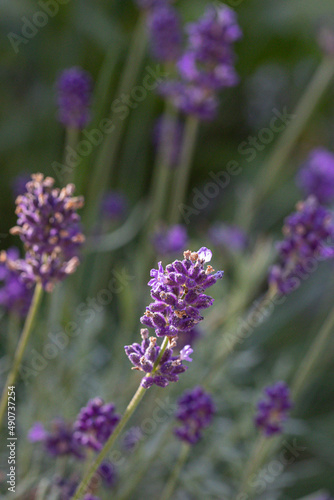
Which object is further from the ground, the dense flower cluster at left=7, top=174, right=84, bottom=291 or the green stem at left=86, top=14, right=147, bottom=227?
the green stem at left=86, top=14, right=147, bottom=227

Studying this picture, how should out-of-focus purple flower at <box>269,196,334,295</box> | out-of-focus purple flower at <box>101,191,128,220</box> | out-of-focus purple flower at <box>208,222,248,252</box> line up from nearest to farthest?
out-of-focus purple flower at <box>269,196,334,295</box>
out-of-focus purple flower at <box>208,222,248,252</box>
out-of-focus purple flower at <box>101,191,128,220</box>

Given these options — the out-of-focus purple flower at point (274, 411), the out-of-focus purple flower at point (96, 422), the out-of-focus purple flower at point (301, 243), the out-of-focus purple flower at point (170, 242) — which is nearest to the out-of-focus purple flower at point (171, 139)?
the out-of-focus purple flower at point (170, 242)

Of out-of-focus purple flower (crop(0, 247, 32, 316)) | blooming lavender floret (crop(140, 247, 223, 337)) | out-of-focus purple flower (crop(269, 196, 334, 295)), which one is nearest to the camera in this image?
blooming lavender floret (crop(140, 247, 223, 337))

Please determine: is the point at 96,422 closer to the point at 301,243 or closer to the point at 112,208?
the point at 301,243

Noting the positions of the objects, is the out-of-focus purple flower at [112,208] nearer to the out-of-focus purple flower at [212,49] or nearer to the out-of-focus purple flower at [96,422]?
the out-of-focus purple flower at [212,49]

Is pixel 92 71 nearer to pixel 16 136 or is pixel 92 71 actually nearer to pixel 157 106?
pixel 157 106

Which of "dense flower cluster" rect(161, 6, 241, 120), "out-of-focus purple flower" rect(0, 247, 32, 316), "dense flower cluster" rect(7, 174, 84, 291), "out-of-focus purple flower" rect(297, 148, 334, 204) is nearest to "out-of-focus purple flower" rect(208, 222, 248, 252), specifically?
"out-of-focus purple flower" rect(297, 148, 334, 204)

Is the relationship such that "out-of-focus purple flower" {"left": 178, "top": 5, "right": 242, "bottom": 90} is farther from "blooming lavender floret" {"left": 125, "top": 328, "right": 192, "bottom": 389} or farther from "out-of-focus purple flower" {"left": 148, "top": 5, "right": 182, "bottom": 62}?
"blooming lavender floret" {"left": 125, "top": 328, "right": 192, "bottom": 389}
